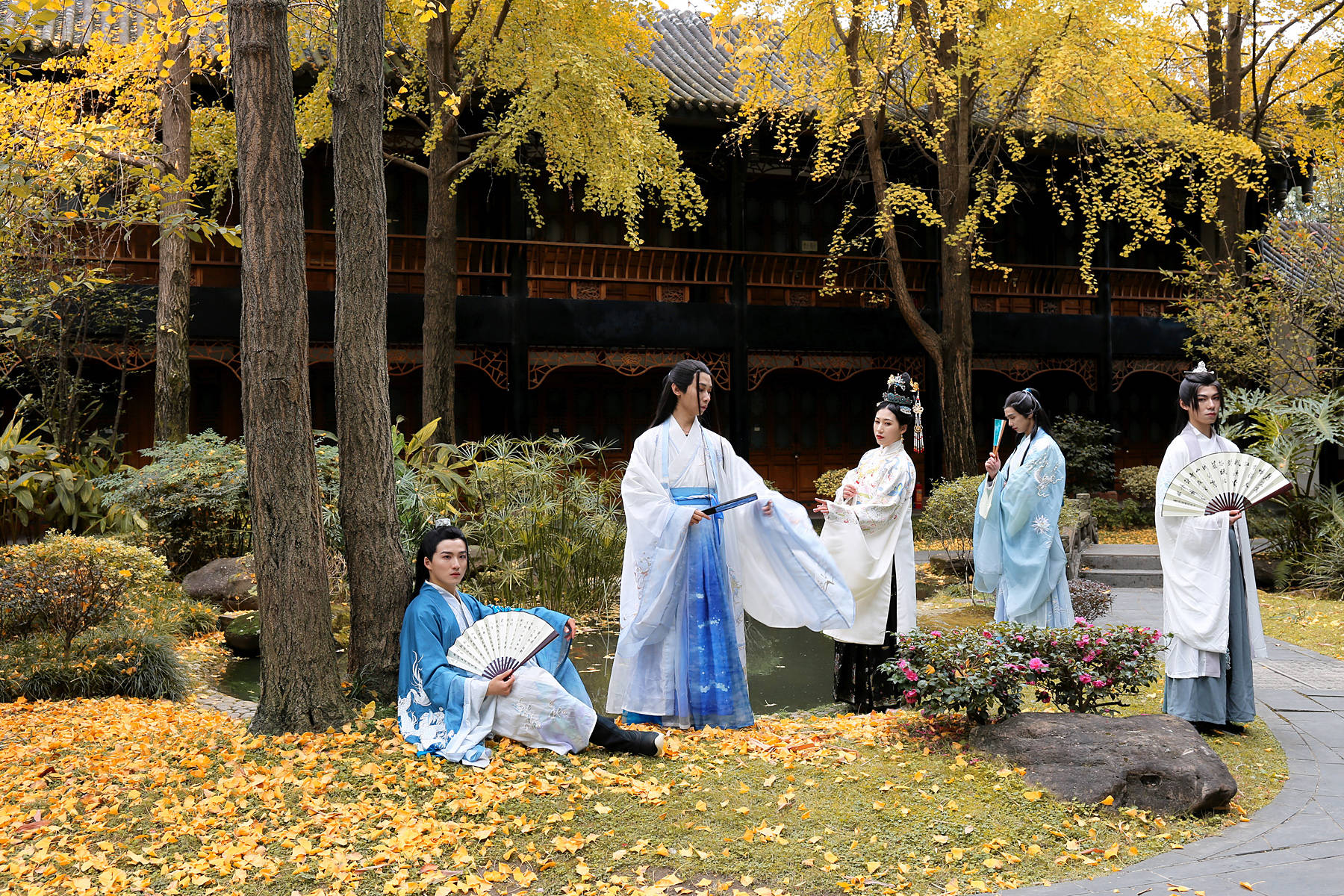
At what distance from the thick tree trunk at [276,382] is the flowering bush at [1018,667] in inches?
103

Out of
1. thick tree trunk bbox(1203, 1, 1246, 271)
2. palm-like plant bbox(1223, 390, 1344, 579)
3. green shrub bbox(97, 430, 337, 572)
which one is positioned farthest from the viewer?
thick tree trunk bbox(1203, 1, 1246, 271)

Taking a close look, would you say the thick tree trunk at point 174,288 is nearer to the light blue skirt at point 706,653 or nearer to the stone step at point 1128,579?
the light blue skirt at point 706,653

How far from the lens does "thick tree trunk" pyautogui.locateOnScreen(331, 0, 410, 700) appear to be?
5078mm

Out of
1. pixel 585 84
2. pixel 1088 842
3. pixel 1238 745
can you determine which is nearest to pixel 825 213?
pixel 585 84

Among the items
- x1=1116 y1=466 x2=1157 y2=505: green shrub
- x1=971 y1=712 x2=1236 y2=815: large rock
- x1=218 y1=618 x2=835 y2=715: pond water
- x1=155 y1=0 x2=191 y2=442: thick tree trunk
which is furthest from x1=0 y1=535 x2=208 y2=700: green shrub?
x1=1116 y1=466 x2=1157 y2=505: green shrub

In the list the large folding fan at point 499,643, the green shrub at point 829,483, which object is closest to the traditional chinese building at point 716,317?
the green shrub at point 829,483

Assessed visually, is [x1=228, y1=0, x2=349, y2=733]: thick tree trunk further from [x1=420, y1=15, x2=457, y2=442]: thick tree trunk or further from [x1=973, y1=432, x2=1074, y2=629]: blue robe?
[x1=420, y1=15, x2=457, y2=442]: thick tree trunk

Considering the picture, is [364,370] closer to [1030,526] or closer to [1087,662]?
[1087,662]

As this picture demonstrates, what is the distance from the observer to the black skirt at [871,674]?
18.5ft

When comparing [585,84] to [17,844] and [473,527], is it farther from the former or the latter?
[17,844]

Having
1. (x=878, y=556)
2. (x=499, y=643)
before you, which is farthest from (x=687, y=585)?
(x=878, y=556)

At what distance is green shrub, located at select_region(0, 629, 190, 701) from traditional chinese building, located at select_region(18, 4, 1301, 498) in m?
7.18

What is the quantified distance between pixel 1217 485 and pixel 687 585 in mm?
2652

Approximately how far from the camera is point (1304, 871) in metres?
3.48
